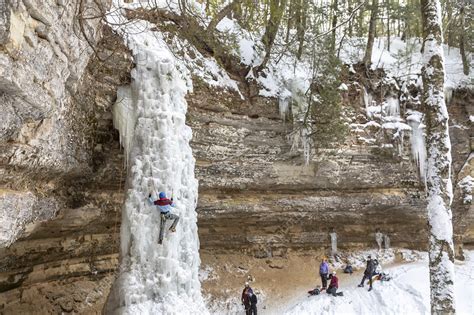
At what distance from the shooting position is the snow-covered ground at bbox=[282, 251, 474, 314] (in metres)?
9.24

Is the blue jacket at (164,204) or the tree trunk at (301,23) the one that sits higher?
the tree trunk at (301,23)

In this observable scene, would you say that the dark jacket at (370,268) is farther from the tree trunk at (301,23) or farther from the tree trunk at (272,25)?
the tree trunk at (301,23)

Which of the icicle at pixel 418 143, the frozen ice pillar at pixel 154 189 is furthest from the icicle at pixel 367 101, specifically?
the frozen ice pillar at pixel 154 189

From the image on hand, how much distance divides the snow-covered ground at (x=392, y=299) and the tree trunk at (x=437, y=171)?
496 centimetres

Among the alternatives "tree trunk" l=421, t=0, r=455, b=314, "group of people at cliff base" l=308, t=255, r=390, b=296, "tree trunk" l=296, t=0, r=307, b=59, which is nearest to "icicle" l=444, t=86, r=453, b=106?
"tree trunk" l=296, t=0, r=307, b=59

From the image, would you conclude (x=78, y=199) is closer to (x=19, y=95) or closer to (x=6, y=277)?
(x=6, y=277)

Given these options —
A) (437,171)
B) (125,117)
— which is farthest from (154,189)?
(437,171)

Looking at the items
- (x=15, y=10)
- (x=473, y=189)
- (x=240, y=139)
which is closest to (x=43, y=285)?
(x=240, y=139)

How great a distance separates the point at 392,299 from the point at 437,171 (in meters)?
5.91

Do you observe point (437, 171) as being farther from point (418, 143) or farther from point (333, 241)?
point (333, 241)

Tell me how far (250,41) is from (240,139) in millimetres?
3381

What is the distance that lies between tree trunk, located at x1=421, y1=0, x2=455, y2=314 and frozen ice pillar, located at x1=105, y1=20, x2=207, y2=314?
426 cm

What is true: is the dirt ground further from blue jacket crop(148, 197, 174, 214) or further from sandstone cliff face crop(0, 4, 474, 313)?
blue jacket crop(148, 197, 174, 214)

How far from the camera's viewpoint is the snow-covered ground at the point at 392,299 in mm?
9242
